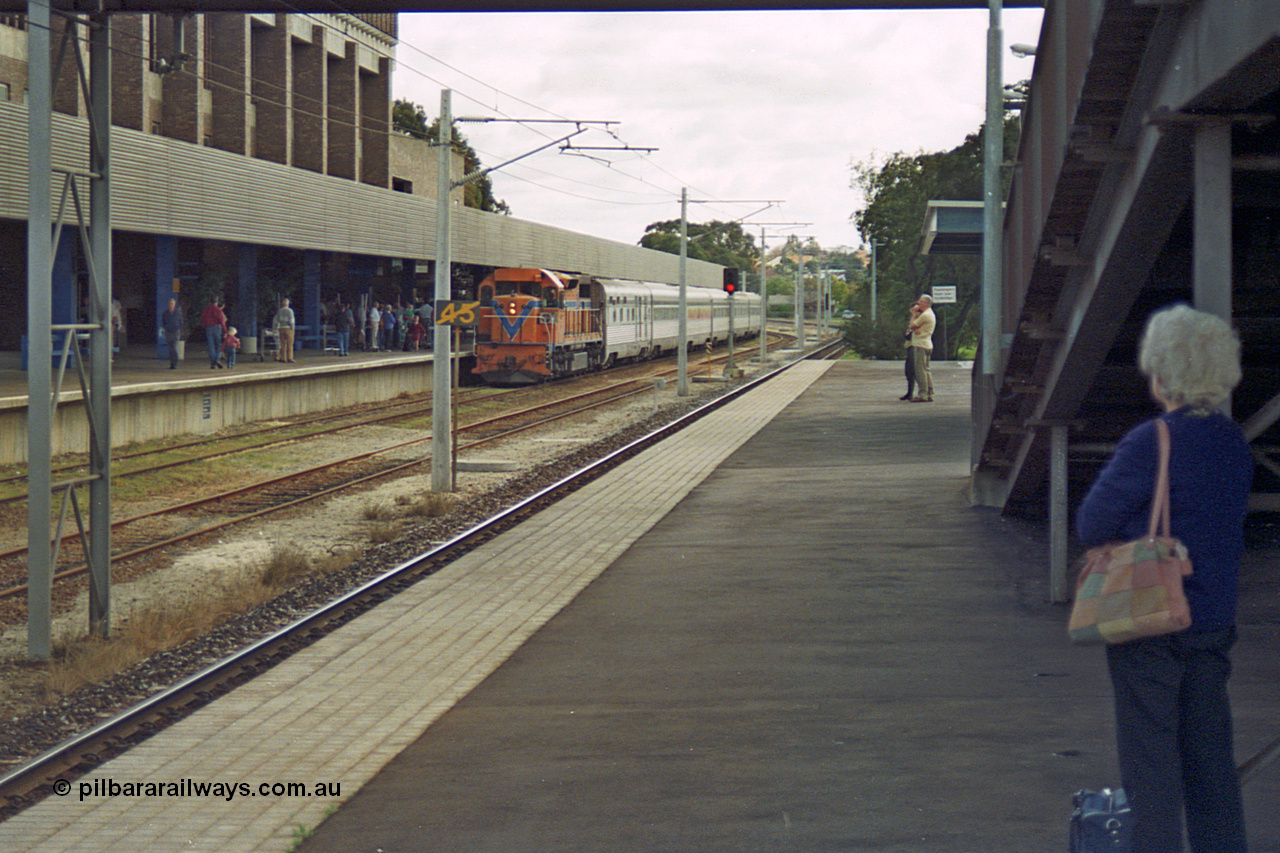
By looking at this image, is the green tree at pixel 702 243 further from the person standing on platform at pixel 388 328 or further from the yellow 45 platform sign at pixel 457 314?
the yellow 45 platform sign at pixel 457 314

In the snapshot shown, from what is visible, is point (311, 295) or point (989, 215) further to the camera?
point (311, 295)

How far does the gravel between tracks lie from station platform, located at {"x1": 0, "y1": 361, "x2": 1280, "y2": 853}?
0.70 m

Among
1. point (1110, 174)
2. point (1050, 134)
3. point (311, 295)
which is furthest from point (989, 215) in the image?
point (311, 295)

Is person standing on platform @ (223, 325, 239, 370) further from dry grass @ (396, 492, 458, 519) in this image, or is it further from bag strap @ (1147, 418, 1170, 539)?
bag strap @ (1147, 418, 1170, 539)

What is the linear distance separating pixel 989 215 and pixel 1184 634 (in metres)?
9.80

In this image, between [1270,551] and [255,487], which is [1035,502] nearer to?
[1270,551]

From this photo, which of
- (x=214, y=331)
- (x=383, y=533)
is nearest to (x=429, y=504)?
(x=383, y=533)

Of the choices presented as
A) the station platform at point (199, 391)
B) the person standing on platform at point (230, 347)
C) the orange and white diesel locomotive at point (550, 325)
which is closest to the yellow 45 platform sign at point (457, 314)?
the station platform at point (199, 391)

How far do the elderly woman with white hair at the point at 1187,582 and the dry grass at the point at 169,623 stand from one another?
6.00m

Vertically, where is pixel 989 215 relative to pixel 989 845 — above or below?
above

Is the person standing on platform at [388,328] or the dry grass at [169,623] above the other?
the person standing on platform at [388,328]

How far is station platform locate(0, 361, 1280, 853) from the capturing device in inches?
203

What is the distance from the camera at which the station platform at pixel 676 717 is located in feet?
16.9

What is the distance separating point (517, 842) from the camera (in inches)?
194
